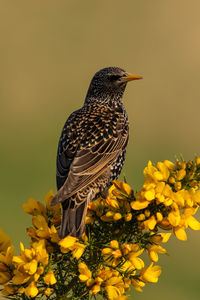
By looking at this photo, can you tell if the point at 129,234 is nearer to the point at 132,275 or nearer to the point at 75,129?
the point at 132,275

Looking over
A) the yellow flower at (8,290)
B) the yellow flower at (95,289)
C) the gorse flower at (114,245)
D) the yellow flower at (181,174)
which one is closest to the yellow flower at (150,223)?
the gorse flower at (114,245)

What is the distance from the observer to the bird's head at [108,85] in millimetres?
5477

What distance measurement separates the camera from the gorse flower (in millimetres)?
2506

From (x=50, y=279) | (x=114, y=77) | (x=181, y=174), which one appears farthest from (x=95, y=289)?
(x=114, y=77)

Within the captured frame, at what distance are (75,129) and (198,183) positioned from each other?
88.9 inches

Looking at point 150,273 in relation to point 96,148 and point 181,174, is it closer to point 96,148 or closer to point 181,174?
point 181,174

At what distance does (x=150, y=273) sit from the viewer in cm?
271

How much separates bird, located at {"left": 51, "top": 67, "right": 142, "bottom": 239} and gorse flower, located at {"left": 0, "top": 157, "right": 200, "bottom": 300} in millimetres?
160

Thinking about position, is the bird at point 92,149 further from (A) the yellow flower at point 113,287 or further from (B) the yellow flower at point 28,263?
(A) the yellow flower at point 113,287

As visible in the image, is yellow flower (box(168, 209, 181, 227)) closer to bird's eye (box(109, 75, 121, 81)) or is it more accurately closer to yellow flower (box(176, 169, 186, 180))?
yellow flower (box(176, 169, 186, 180))

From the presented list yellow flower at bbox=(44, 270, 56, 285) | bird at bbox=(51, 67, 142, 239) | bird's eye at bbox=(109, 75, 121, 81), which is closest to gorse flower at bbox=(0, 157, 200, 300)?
yellow flower at bbox=(44, 270, 56, 285)

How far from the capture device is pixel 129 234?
2689 millimetres

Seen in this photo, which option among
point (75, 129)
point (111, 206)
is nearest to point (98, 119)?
point (75, 129)

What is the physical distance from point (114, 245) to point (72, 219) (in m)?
0.54
